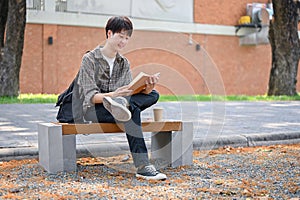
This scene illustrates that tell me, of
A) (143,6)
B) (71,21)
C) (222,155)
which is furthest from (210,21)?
(222,155)

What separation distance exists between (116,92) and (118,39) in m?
0.43

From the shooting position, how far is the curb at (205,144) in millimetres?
4292

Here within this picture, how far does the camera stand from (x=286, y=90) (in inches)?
541

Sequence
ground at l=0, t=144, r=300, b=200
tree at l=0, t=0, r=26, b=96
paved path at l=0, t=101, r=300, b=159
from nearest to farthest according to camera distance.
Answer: ground at l=0, t=144, r=300, b=200 < paved path at l=0, t=101, r=300, b=159 < tree at l=0, t=0, r=26, b=96

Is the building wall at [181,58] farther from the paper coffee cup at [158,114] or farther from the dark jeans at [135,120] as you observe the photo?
the dark jeans at [135,120]

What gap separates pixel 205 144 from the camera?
5.00 metres

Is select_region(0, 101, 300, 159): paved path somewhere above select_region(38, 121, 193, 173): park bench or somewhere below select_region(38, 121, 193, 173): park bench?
below

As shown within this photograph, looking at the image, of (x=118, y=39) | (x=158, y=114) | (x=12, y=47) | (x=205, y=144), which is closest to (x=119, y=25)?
(x=118, y=39)

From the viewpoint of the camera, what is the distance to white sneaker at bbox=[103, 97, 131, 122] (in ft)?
11.5

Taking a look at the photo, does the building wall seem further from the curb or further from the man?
the man

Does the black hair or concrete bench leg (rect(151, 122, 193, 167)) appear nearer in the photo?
the black hair

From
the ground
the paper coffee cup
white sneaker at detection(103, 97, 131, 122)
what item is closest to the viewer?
the ground

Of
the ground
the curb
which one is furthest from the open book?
the curb

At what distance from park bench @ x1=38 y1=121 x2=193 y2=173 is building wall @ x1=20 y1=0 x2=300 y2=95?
10739 millimetres
